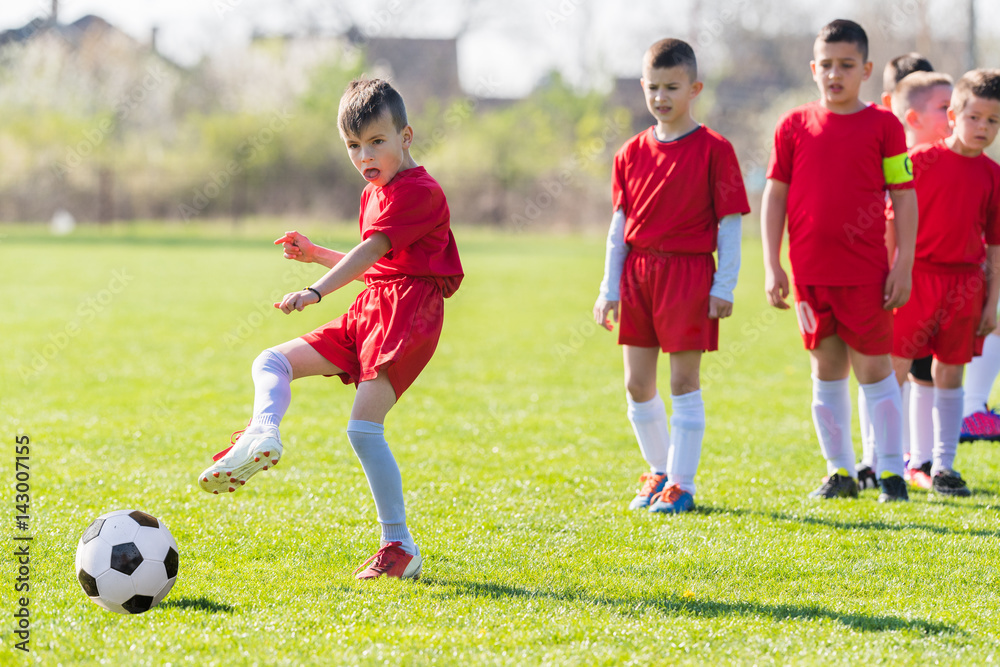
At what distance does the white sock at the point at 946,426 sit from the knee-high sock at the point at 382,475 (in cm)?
292

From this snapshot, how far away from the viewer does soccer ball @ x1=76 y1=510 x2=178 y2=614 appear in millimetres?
3012

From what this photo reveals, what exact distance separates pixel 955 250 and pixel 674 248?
57.8 inches

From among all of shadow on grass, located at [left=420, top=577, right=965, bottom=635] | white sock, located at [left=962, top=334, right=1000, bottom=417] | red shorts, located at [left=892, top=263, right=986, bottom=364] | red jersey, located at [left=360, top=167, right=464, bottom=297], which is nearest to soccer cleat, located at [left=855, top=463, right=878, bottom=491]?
red shorts, located at [left=892, top=263, right=986, bottom=364]

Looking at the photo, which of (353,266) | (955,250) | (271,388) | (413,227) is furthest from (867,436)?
(271,388)

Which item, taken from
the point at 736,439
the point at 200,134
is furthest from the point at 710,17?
the point at 736,439

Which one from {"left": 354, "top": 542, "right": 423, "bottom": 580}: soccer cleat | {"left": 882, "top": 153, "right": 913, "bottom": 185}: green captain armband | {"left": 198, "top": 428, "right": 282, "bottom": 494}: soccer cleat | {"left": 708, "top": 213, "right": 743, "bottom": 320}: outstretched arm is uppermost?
{"left": 882, "top": 153, "right": 913, "bottom": 185}: green captain armband

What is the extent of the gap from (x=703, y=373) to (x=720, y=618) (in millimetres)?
5786

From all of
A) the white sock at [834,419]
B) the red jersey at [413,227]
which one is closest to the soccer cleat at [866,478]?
the white sock at [834,419]

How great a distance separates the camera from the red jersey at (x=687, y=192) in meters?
4.37

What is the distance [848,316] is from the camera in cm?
454

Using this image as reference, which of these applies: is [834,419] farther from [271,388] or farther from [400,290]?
[271,388]
